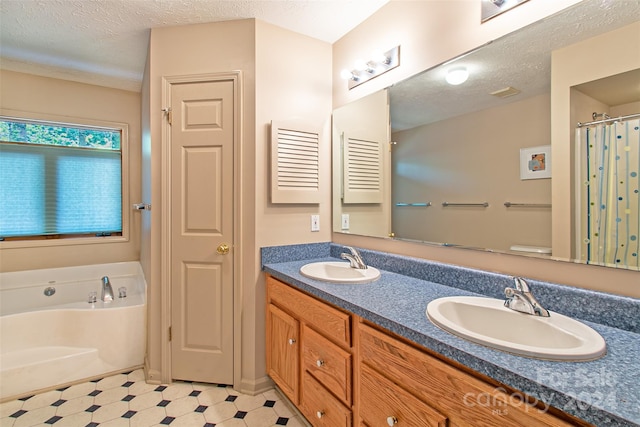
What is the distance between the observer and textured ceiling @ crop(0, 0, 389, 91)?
1852 mm

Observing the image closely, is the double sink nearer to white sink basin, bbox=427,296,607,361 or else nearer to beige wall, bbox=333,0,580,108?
white sink basin, bbox=427,296,607,361

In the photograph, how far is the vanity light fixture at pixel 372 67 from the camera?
1.81 metres

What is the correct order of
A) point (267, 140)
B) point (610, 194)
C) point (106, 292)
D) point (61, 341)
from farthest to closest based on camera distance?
point (106, 292) → point (61, 341) → point (267, 140) → point (610, 194)

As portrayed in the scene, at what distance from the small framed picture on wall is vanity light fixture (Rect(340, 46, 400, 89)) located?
3.03ft

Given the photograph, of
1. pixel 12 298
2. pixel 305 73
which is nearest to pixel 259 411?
pixel 305 73

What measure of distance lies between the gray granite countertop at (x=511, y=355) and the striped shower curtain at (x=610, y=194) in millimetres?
150

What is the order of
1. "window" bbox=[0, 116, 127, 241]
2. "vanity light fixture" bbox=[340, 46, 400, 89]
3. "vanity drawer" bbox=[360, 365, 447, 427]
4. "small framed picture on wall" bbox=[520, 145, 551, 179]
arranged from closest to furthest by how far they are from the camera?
"vanity drawer" bbox=[360, 365, 447, 427], "small framed picture on wall" bbox=[520, 145, 551, 179], "vanity light fixture" bbox=[340, 46, 400, 89], "window" bbox=[0, 116, 127, 241]

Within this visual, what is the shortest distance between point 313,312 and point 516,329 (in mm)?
836

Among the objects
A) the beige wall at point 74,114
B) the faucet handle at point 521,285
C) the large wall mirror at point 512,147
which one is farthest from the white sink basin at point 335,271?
the beige wall at point 74,114

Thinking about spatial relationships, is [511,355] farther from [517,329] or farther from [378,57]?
[378,57]

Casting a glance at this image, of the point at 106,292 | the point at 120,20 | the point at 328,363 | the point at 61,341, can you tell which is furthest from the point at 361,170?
the point at 61,341

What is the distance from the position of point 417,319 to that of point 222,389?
1.63 meters

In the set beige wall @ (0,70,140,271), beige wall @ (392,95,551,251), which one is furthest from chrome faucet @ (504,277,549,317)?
beige wall @ (0,70,140,271)

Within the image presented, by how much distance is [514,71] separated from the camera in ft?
4.22
